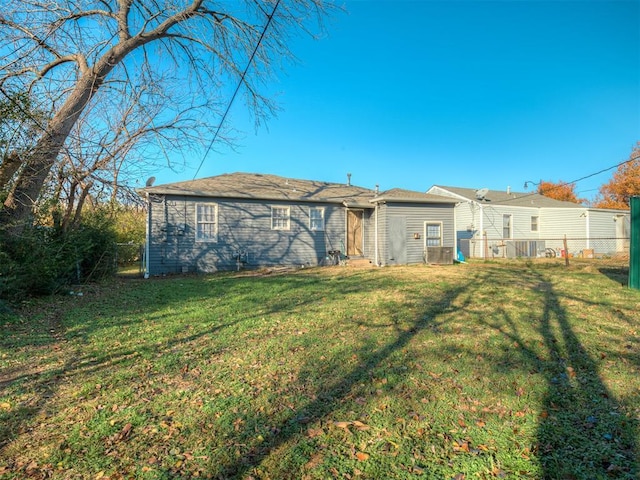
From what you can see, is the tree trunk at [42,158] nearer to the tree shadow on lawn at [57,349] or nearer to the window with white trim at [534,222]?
the tree shadow on lawn at [57,349]

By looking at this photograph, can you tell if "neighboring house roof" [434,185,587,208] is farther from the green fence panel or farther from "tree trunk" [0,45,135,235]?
"tree trunk" [0,45,135,235]

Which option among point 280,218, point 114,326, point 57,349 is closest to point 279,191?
point 280,218

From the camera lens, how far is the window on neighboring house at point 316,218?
1485cm

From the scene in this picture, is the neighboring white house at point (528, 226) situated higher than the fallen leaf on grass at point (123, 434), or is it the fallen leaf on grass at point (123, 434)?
the neighboring white house at point (528, 226)

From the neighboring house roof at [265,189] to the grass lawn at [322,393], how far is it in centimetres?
716

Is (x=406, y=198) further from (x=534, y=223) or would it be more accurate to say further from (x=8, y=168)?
(x=534, y=223)

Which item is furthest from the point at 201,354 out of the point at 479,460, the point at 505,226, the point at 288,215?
the point at 505,226

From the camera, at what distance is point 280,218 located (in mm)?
14344

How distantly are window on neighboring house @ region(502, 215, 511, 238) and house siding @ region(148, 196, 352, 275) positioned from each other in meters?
12.2

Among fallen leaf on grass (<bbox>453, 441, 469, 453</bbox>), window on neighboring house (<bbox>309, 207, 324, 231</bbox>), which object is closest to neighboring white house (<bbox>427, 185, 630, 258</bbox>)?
window on neighboring house (<bbox>309, 207, 324, 231</bbox>)

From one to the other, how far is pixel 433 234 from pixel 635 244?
304 inches

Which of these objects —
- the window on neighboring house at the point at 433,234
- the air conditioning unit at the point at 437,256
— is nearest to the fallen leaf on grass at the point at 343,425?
the air conditioning unit at the point at 437,256

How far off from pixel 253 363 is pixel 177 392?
881 mm

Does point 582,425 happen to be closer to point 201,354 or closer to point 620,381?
point 620,381
